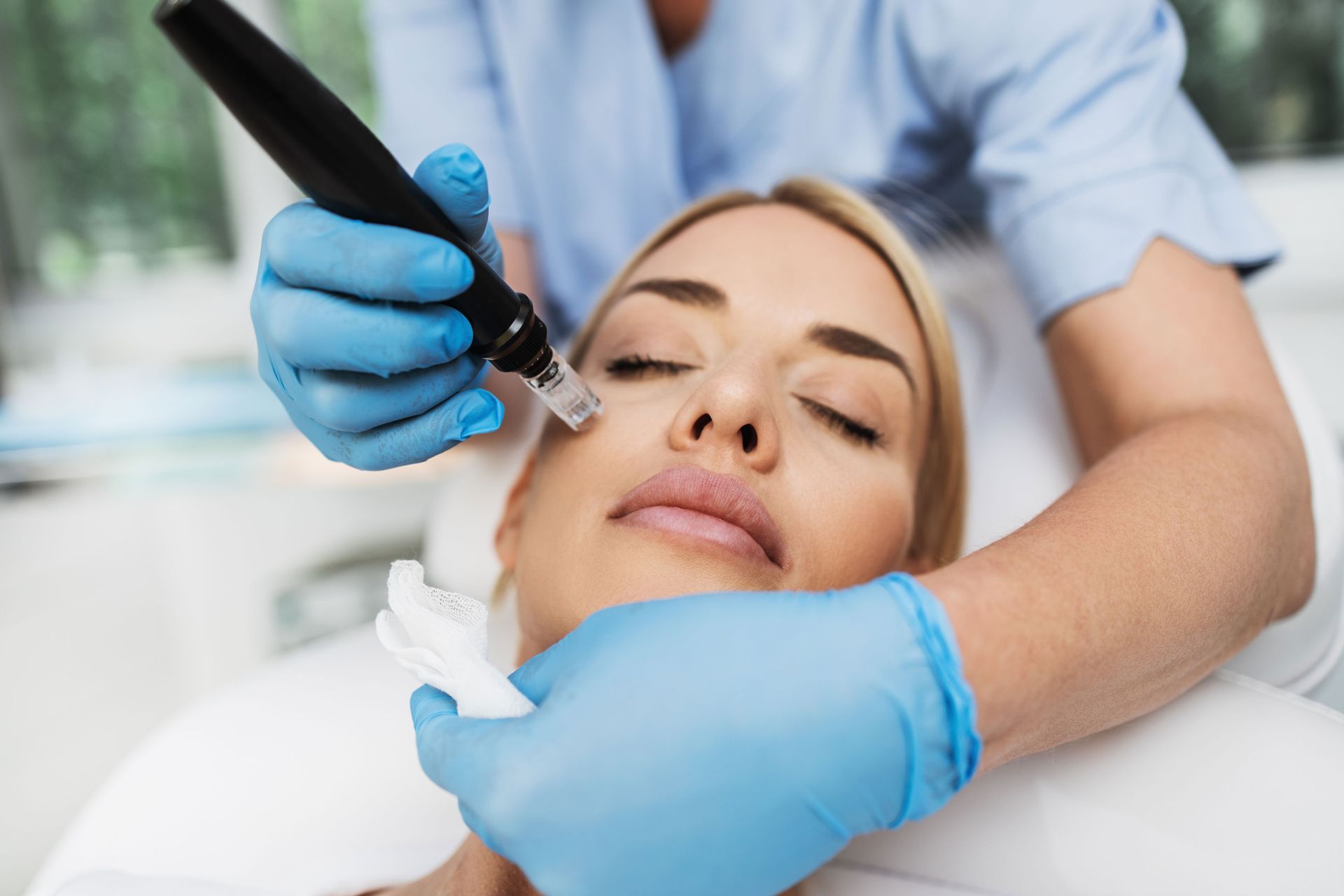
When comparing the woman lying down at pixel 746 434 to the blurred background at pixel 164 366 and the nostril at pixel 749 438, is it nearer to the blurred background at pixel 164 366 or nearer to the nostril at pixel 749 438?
the nostril at pixel 749 438

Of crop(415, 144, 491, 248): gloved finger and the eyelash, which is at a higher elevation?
crop(415, 144, 491, 248): gloved finger

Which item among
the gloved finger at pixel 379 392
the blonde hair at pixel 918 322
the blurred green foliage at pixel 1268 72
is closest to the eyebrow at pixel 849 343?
the blonde hair at pixel 918 322

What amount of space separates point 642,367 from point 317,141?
0.36 meters

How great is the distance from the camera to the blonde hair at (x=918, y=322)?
974mm

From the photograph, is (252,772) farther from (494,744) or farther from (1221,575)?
(1221,575)

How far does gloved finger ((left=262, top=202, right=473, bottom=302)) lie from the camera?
2.02 feet

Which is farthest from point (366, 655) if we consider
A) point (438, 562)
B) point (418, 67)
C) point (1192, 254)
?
point (1192, 254)

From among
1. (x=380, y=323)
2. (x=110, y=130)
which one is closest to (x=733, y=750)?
(x=380, y=323)

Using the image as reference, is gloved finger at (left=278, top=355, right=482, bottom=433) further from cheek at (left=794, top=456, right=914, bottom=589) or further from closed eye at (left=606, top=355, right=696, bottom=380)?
cheek at (left=794, top=456, right=914, bottom=589)

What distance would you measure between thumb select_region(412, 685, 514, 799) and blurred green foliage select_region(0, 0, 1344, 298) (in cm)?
213

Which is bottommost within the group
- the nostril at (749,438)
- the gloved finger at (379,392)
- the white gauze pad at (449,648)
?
the white gauze pad at (449,648)

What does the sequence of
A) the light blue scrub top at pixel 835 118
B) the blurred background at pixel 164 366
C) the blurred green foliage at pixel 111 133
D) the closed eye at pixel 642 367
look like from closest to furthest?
the closed eye at pixel 642 367
the light blue scrub top at pixel 835 118
the blurred background at pixel 164 366
the blurred green foliage at pixel 111 133

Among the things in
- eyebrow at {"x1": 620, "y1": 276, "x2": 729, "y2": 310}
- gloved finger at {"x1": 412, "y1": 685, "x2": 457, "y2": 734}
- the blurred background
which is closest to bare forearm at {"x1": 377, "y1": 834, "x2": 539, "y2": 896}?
gloved finger at {"x1": 412, "y1": 685, "x2": 457, "y2": 734}

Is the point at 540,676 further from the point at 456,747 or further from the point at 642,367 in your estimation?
the point at 642,367
